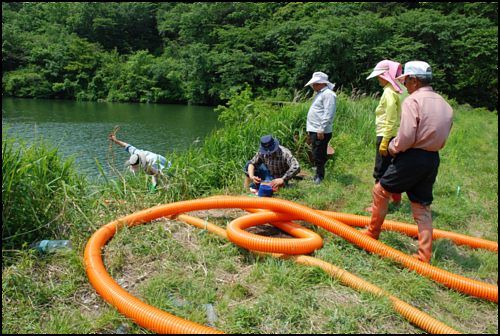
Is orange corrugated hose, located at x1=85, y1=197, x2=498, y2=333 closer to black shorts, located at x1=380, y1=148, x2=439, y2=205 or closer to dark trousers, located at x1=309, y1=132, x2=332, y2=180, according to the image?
black shorts, located at x1=380, y1=148, x2=439, y2=205

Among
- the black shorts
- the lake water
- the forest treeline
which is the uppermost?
the forest treeline

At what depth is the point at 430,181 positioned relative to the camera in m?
2.45

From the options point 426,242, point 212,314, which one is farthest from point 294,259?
point 426,242

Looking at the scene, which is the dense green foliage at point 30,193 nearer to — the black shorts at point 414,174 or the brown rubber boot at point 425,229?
the black shorts at point 414,174

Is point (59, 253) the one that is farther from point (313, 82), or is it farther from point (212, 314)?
point (313, 82)

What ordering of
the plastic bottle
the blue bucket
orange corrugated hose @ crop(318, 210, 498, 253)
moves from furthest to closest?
1. the blue bucket
2. orange corrugated hose @ crop(318, 210, 498, 253)
3. the plastic bottle

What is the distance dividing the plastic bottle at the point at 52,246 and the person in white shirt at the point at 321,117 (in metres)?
3.37

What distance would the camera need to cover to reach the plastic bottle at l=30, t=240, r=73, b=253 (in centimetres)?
262

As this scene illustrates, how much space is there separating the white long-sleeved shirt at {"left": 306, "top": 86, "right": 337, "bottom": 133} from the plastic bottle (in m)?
3.54

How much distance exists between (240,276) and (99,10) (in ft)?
252

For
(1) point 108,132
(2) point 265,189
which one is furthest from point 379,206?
(1) point 108,132

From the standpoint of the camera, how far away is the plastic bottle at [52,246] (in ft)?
8.58

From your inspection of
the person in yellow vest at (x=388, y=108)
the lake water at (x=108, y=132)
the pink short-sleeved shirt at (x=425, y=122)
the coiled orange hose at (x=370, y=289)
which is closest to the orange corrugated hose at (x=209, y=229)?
the coiled orange hose at (x=370, y=289)

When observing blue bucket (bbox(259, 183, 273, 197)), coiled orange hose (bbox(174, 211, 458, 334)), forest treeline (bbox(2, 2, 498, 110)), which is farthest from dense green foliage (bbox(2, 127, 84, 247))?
forest treeline (bbox(2, 2, 498, 110))
